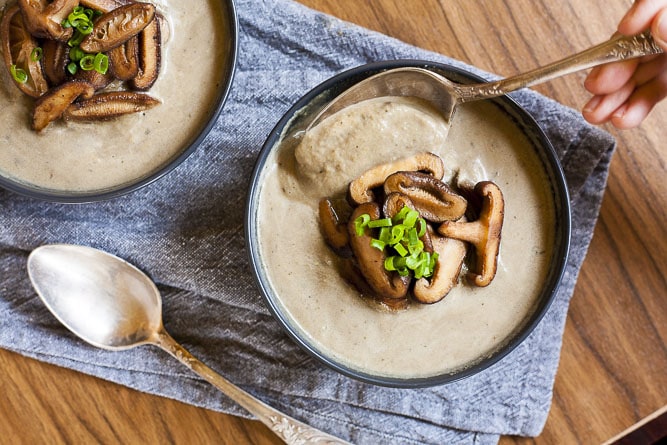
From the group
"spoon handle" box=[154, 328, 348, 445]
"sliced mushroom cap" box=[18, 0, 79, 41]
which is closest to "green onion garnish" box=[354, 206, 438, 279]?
"spoon handle" box=[154, 328, 348, 445]

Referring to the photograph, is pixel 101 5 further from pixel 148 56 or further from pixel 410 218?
pixel 410 218

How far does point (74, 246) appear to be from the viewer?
2.10 m

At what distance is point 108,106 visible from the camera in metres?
1.83

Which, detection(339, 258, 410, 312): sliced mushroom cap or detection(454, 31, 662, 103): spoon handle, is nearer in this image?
detection(454, 31, 662, 103): spoon handle

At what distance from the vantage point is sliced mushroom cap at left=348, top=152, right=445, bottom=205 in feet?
5.72

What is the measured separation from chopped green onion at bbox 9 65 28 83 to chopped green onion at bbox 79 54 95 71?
145 millimetres

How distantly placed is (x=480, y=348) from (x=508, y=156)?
48cm

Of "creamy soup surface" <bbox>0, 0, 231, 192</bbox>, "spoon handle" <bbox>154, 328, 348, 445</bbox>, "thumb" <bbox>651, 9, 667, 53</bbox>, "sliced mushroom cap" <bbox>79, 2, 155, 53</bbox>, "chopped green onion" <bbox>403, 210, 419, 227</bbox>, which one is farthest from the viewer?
"spoon handle" <bbox>154, 328, 348, 445</bbox>

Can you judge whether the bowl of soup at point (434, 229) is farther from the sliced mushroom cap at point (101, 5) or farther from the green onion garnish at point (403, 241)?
the sliced mushroom cap at point (101, 5)

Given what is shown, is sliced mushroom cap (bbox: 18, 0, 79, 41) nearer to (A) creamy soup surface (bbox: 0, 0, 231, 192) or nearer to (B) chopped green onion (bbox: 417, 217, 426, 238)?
(A) creamy soup surface (bbox: 0, 0, 231, 192)

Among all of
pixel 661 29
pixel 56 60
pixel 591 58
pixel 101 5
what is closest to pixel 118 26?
pixel 101 5

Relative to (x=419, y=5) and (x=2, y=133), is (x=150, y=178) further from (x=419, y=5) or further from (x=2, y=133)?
(x=419, y=5)

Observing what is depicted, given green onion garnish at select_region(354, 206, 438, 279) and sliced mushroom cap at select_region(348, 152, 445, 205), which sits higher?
sliced mushroom cap at select_region(348, 152, 445, 205)

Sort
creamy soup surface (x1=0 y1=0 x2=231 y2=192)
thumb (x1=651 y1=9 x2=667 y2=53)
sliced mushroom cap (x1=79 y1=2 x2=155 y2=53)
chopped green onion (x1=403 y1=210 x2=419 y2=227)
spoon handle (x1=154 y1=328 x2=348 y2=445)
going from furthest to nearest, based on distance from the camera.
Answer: spoon handle (x1=154 y1=328 x2=348 y2=445) → creamy soup surface (x1=0 y1=0 x2=231 y2=192) → sliced mushroom cap (x1=79 y1=2 x2=155 y2=53) → chopped green onion (x1=403 y1=210 x2=419 y2=227) → thumb (x1=651 y1=9 x2=667 y2=53)
